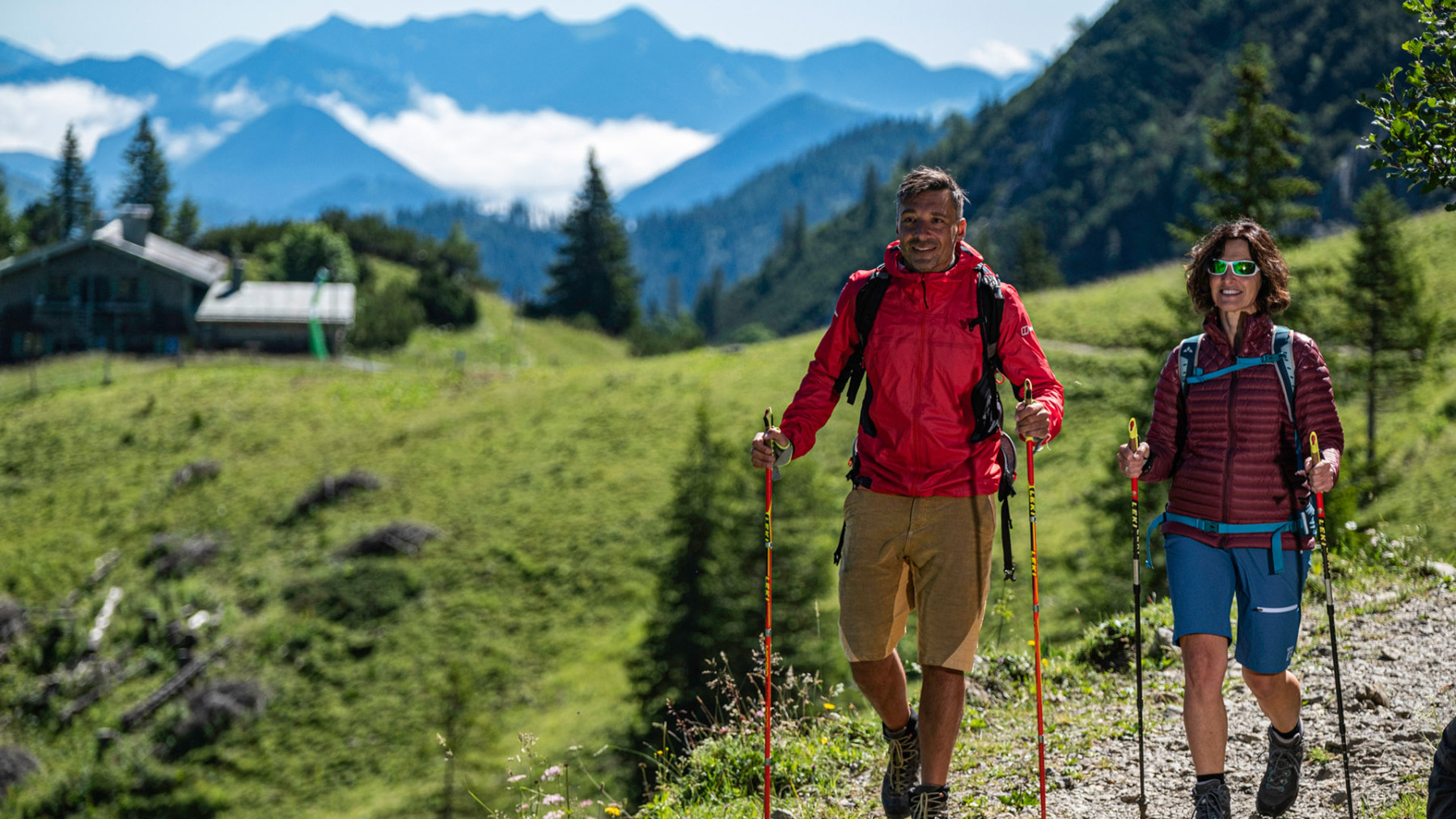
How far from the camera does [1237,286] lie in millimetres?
5145

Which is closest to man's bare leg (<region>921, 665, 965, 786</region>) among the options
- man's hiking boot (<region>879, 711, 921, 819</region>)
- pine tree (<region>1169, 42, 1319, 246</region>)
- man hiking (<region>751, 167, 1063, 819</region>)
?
man hiking (<region>751, 167, 1063, 819</region>)

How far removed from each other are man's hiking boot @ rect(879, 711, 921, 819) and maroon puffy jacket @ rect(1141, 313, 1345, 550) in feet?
5.72

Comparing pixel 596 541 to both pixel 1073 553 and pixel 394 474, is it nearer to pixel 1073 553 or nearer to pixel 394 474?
pixel 394 474

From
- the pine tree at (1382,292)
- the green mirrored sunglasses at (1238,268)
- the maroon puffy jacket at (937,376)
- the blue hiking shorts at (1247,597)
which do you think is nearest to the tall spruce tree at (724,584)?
the blue hiking shorts at (1247,597)

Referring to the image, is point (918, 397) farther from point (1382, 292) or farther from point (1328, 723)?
point (1382, 292)

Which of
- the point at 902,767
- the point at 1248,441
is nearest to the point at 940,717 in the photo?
the point at 902,767

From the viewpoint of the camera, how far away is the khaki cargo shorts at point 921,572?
506cm

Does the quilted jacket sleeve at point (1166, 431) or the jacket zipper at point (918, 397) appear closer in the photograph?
Result: the jacket zipper at point (918, 397)

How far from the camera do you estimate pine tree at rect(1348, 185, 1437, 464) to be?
26.9m

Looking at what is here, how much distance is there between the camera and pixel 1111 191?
599 ft

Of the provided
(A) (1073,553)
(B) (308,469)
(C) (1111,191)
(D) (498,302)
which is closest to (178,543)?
(B) (308,469)

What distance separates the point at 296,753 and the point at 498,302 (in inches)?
2363

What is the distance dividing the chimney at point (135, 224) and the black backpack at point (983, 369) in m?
67.8

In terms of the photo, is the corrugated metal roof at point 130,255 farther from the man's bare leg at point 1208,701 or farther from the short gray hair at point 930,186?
the man's bare leg at point 1208,701
